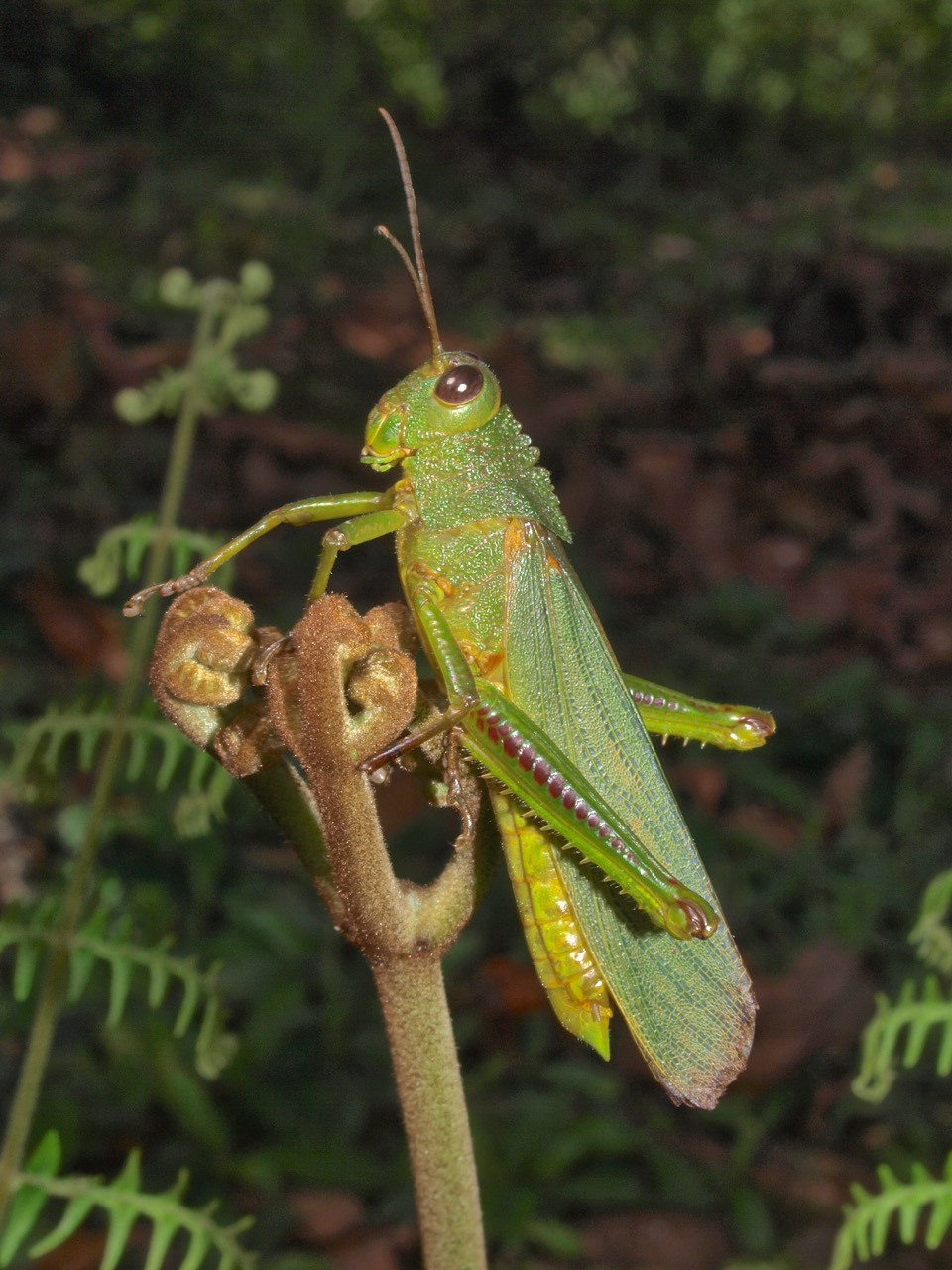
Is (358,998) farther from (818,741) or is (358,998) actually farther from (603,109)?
(603,109)

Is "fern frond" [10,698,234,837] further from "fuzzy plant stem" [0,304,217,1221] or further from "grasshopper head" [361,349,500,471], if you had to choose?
"grasshopper head" [361,349,500,471]

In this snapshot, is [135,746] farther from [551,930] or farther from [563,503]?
[563,503]

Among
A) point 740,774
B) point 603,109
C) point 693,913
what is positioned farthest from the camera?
point 603,109

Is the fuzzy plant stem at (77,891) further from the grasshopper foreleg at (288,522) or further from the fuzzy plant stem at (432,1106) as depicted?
the fuzzy plant stem at (432,1106)

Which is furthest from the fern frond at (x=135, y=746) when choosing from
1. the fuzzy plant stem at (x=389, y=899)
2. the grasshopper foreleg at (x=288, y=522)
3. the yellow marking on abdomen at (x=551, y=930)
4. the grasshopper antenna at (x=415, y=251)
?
the fuzzy plant stem at (x=389, y=899)

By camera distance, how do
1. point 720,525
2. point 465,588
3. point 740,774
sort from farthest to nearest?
point 720,525, point 740,774, point 465,588

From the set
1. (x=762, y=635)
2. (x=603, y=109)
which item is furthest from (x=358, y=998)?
(x=603, y=109)

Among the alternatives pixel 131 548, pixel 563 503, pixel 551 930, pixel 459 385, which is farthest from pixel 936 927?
pixel 563 503

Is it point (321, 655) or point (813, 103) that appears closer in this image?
point (321, 655)

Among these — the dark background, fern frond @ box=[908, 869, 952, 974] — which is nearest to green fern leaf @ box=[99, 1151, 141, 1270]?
the dark background
